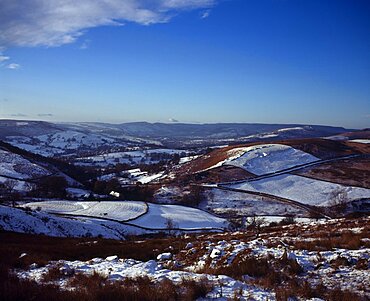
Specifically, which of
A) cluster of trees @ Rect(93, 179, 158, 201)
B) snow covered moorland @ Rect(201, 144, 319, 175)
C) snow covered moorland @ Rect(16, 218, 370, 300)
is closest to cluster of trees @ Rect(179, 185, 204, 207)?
cluster of trees @ Rect(93, 179, 158, 201)

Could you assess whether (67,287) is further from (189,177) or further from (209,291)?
(189,177)

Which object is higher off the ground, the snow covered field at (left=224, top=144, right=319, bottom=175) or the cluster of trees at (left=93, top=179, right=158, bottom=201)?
the snow covered field at (left=224, top=144, right=319, bottom=175)

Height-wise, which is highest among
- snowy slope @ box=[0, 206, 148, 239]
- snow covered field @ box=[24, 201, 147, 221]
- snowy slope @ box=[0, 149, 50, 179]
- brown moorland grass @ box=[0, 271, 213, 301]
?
brown moorland grass @ box=[0, 271, 213, 301]

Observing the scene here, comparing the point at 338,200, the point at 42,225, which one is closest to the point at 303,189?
the point at 338,200

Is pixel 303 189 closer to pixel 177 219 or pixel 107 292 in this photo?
pixel 177 219

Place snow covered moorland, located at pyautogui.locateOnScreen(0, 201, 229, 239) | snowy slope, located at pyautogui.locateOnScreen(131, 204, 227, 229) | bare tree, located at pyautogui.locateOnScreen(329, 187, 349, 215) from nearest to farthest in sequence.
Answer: snow covered moorland, located at pyautogui.locateOnScreen(0, 201, 229, 239), snowy slope, located at pyautogui.locateOnScreen(131, 204, 227, 229), bare tree, located at pyautogui.locateOnScreen(329, 187, 349, 215)

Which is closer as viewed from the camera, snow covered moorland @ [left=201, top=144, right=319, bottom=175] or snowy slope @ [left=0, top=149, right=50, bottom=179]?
snow covered moorland @ [left=201, top=144, right=319, bottom=175]

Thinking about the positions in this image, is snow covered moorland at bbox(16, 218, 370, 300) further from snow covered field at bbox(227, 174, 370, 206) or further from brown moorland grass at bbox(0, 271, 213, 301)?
snow covered field at bbox(227, 174, 370, 206)
